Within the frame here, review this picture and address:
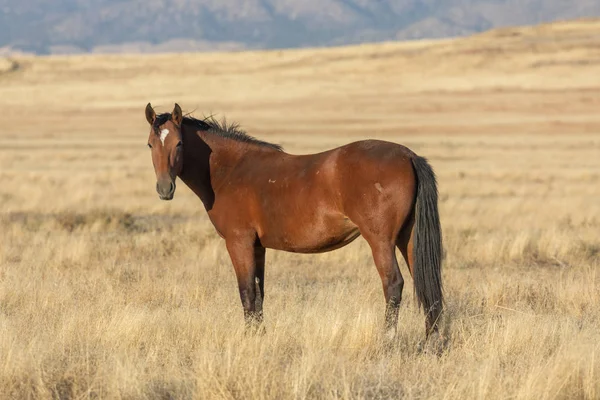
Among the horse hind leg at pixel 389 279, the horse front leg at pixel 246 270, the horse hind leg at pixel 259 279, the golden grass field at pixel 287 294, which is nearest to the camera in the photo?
the golden grass field at pixel 287 294

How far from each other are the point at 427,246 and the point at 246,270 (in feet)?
4.97

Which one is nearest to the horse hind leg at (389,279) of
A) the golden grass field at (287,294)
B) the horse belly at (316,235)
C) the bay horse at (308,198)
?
the bay horse at (308,198)

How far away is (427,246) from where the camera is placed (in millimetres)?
6887

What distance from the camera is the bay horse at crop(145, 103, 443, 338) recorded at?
22.6 ft

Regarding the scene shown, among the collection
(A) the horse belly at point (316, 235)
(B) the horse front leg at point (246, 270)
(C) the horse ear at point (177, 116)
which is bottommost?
(B) the horse front leg at point (246, 270)

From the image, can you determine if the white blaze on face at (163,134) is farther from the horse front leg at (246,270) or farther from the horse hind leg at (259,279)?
the horse hind leg at (259,279)

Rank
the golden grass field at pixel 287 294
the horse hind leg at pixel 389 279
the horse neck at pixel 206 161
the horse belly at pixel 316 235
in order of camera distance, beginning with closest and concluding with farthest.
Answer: the golden grass field at pixel 287 294
the horse hind leg at pixel 389 279
the horse belly at pixel 316 235
the horse neck at pixel 206 161

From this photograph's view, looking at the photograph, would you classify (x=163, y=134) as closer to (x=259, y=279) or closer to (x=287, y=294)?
(x=259, y=279)

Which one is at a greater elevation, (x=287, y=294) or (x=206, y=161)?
Result: (x=206, y=161)

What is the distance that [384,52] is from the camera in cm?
8919

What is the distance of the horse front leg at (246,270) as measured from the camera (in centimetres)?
739

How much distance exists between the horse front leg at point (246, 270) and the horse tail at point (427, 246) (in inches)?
53.2

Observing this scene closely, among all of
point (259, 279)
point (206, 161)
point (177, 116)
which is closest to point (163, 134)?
point (177, 116)

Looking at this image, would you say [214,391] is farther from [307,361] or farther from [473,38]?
[473,38]
